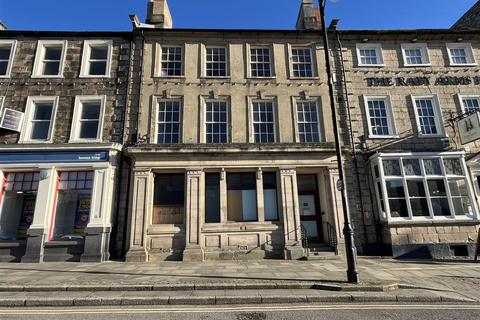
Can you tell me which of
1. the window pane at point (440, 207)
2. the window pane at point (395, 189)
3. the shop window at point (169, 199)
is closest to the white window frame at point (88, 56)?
the shop window at point (169, 199)

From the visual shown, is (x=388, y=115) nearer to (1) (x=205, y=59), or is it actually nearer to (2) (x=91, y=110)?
(1) (x=205, y=59)

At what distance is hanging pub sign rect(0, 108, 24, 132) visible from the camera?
485 inches

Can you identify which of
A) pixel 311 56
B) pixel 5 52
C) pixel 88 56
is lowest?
pixel 88 56

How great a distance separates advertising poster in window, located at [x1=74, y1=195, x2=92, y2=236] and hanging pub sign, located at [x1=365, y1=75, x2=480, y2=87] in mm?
15356

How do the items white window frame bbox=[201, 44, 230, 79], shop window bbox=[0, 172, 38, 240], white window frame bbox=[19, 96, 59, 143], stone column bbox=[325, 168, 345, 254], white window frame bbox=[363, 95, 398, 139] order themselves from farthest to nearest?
white window frame bbox=[201, 44, 230, 79] → white window frame bbox=[363, 95, 398, 139] → white window frame bbox=[19, 96, 59, 143] → shop window bbox=[0, 172, 38, 240] → stone column bbox=[325, 168, 345, 254]

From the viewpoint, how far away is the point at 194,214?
11.9 metres

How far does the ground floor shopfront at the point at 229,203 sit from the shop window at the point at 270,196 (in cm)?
5

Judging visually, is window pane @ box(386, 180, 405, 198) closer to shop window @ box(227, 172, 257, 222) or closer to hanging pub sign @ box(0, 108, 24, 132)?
shop window @ box(227, 172, 257, 222)

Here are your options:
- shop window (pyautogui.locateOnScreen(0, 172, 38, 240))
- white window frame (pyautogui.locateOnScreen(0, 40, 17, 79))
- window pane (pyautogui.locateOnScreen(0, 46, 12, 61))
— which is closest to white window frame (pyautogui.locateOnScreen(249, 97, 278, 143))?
shop window (pyautogui.locateOnScreen(0, 172, 38, 240))

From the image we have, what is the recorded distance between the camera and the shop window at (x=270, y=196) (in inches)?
496

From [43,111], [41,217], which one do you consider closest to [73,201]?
[41,217]

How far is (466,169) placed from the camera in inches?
497

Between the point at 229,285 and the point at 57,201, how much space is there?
950cm

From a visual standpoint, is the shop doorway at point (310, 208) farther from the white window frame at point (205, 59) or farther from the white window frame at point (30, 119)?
the white window frame at point (30, 119)
